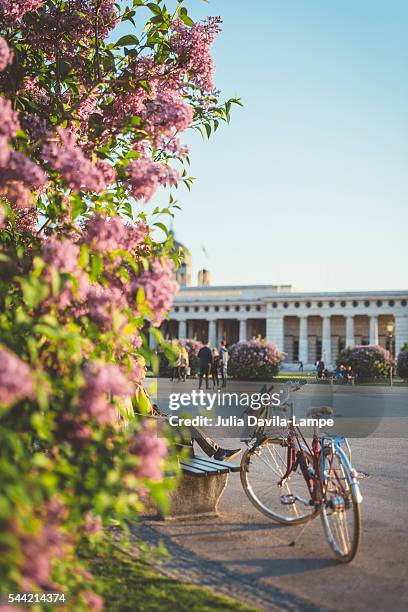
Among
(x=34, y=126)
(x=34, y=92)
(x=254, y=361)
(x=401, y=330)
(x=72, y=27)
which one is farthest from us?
(x=401, y=330)

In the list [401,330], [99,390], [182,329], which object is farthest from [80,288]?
[182,329]

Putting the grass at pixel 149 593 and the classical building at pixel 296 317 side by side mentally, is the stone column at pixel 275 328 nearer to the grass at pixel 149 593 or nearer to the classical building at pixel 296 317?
the classical building at pixel 296 317

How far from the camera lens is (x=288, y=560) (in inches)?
184

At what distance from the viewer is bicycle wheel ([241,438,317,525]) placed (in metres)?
5.57

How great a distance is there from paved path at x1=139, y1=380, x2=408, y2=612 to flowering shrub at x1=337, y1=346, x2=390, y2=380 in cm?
3297

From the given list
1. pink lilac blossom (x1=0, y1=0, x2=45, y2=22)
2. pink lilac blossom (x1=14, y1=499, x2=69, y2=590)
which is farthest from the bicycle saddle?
pink lilac blossom (x1=0, y1=0, x2=45, y2=22)

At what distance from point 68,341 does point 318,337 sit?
3193 inches

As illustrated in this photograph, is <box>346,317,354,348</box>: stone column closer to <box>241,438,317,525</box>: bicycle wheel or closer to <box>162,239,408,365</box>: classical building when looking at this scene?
<box>162,239,408,365</box>: classical building

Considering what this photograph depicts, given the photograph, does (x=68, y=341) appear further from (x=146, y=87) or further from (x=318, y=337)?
(x=318, y=337)

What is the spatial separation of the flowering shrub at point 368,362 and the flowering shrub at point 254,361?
5862 millimetres

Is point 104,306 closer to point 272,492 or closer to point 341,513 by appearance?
point 341,513

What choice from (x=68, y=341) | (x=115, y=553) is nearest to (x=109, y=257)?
(x=68, y=341)

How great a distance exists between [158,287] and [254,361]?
3128 centimetres

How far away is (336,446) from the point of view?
496 centimetres
